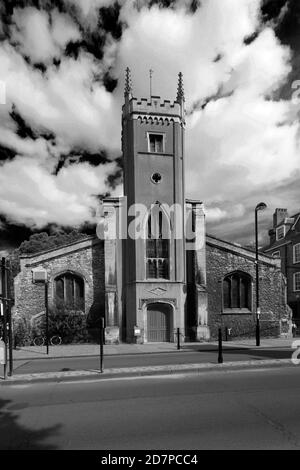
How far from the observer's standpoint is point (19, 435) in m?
6.07

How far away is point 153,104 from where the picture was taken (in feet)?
79.1

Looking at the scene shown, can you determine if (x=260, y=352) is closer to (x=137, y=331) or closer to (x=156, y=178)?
(x=137, y=331)

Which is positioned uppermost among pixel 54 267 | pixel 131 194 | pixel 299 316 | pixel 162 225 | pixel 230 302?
pixel 131 194

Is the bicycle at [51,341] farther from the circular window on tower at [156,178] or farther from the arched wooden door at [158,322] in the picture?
the circular window on tower at [156,178]

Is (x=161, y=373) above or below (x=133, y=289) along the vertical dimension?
below

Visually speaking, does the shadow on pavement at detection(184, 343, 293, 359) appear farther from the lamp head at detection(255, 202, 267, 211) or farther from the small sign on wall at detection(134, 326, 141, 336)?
the lamp head at detection(255, 202, 267, 211)

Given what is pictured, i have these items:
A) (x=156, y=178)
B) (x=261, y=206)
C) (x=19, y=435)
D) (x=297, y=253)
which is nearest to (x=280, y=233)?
(x=297, y=253)

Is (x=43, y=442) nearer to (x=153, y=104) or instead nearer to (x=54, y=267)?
(x=54, y=267)

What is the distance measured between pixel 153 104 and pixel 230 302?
1402 cm

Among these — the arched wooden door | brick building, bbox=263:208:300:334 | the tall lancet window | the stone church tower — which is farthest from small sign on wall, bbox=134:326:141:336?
brick building, bbox=263:208:300:334

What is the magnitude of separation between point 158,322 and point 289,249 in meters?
26.0

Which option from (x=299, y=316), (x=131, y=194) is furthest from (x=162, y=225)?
(x=299, y=316)

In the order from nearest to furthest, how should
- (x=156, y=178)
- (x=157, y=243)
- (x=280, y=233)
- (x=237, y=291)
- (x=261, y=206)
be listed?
1. (x=261, y=206)
2. (x=157, y=243)
3. (x=156, y=178)
4. (x=237, y=291)
5. (x=280, y=233)

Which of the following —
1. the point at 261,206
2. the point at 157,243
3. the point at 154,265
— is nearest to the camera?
the point at 261,206
